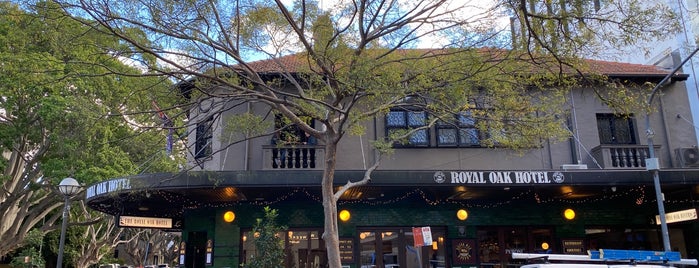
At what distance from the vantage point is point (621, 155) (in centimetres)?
1620

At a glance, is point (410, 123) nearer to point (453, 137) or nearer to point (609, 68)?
point (453, 137)

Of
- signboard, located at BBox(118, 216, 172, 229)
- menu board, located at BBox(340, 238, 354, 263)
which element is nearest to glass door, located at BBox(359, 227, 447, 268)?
menu board, located at BBox(340, 238, 354, 263)

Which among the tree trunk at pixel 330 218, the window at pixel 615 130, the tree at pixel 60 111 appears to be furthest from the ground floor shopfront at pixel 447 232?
the tree trunk at pixel 330 218

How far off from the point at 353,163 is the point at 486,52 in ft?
20.9

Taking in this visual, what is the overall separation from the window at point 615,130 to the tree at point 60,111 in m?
12.5

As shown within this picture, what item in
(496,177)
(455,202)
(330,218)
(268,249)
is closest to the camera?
(330,218)

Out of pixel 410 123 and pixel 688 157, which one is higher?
pixel 410 123

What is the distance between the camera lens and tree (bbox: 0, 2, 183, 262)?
430 inches

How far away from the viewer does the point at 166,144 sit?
552 inches

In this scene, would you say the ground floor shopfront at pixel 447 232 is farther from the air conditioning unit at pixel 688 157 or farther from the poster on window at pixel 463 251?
the air conditioning unit at pixel 688 157

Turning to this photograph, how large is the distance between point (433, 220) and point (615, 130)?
626 cm

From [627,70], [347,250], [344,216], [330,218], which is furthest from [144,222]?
[627,70]

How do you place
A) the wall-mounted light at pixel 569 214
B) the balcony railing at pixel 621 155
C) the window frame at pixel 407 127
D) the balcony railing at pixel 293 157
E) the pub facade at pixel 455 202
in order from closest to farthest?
the balcony railing at pixel 293 157 < the pub facade at pixel 455 202 < the balcony railing at pixel 621 155 < the window frame at pixel 407 127 < the wall-mounted light at pixel 569 214

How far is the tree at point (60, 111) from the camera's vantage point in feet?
35.8
